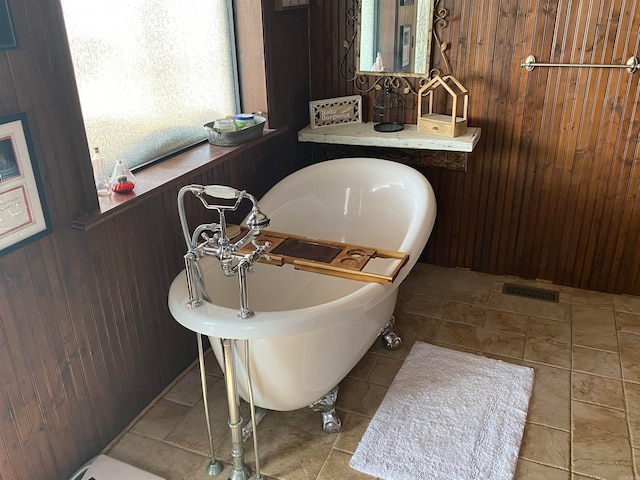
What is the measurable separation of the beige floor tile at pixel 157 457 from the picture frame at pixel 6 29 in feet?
4.54

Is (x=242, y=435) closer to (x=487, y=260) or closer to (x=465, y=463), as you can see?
(x=465, y=463)

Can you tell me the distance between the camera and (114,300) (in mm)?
1992

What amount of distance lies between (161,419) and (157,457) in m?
0.19

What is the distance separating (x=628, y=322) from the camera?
8.92 ft

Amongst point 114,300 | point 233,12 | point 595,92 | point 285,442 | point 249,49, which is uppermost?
point 233,12

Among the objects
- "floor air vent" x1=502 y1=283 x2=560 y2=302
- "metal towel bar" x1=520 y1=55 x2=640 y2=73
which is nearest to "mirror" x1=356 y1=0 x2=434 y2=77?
"metal towel bar" x1=520 y1=55 x2=640 y2=73

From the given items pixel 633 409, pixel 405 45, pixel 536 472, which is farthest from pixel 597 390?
pixel 405 45

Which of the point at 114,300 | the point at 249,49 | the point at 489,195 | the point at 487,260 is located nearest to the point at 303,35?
the point at 249,49

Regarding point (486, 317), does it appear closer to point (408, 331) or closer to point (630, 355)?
point (408, 331)

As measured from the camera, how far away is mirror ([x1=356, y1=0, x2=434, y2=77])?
2.85m

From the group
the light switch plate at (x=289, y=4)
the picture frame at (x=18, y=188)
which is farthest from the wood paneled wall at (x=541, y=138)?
the picture frame at (x=18, y=188)

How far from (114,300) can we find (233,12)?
4.85 feet

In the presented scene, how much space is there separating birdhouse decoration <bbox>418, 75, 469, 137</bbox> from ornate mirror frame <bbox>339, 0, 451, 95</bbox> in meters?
0.06

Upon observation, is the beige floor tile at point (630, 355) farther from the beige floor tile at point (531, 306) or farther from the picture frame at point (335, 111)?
the picture frame at point (335, 111)
